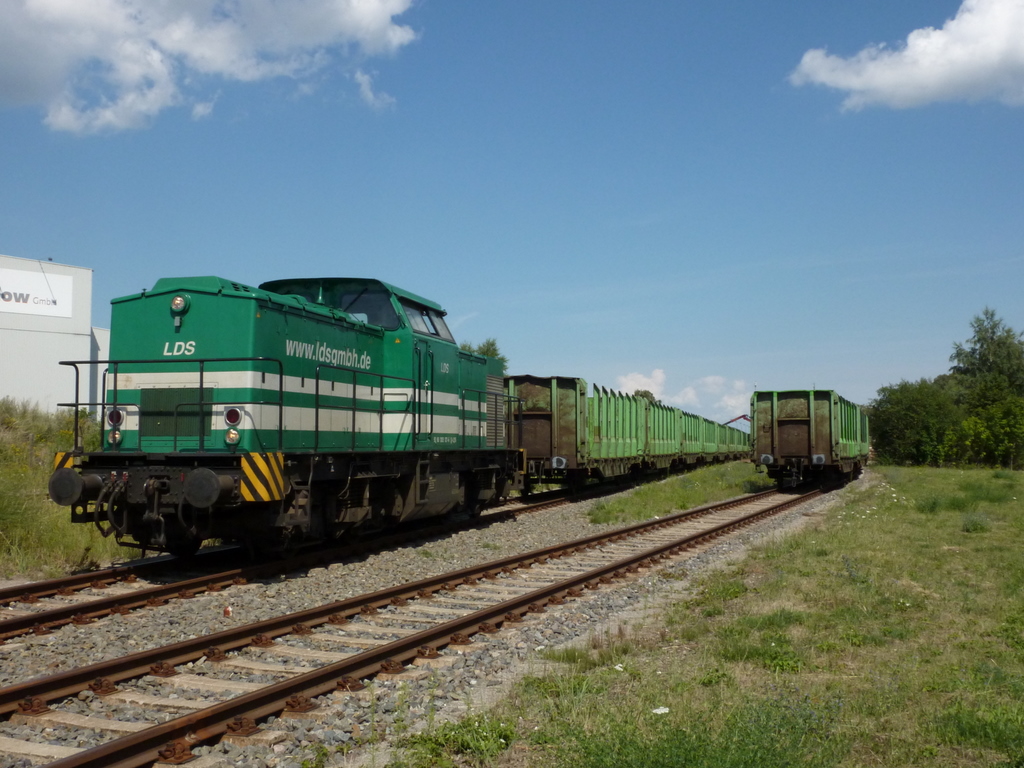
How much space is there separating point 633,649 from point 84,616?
4.54 m

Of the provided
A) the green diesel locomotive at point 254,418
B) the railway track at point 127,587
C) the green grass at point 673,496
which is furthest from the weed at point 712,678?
the green grass at point 673,496

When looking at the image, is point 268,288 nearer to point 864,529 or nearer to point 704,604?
point 704,604

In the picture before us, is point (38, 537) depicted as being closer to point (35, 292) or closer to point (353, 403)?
point (353, 403)

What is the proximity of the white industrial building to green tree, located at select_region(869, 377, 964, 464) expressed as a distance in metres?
40.7

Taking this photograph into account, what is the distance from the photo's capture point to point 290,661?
6.25 m

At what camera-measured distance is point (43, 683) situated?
200 inches

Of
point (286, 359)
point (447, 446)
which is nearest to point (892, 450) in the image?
point (447, 446)

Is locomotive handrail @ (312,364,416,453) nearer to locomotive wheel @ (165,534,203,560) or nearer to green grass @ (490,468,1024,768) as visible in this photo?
locomotive wheel @ (165,534,203,560)

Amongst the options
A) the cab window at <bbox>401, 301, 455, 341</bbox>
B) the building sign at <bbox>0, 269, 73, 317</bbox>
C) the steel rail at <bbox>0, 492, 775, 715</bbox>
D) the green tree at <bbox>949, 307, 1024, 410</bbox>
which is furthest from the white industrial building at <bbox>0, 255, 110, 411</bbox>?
the green tree at <bbox>949, 307, 1024, 410</bbox>

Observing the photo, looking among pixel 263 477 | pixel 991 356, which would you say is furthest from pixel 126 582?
pixel 991 356

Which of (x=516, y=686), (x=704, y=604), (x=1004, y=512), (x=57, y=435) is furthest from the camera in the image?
(x=57, y=435)

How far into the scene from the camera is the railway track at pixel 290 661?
4.49m

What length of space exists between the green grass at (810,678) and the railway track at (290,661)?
1.09m

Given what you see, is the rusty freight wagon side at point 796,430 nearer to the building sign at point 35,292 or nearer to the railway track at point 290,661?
the railway track at point 290,661
